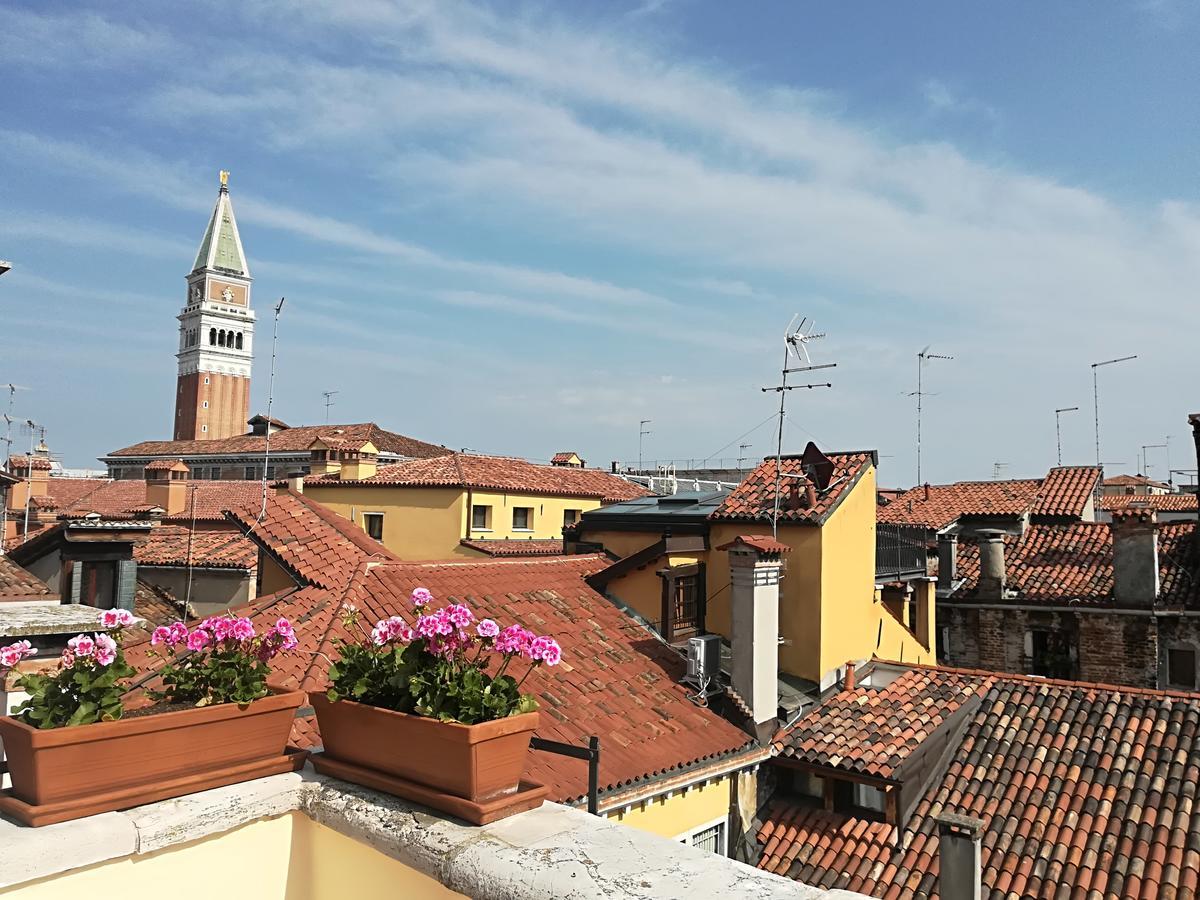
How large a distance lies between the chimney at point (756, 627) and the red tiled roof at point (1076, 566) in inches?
394

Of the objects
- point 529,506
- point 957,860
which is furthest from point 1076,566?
point 529,506

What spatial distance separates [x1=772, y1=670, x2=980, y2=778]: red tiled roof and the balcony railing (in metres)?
2.83

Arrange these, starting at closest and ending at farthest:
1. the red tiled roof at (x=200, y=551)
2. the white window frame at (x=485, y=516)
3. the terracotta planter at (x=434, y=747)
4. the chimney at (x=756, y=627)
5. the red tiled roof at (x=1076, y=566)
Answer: the terracotta planter at (x=434, y=747), the chimney at (x=756, y=627), the red tiled roof at (x=1076, y=566), the red tiled roof at (x=200, y=551), the white window frame at (x=485, y=516)

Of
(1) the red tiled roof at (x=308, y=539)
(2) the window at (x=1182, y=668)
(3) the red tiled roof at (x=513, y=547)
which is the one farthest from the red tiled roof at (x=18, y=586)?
(2) the window at (x=1182, y=668)

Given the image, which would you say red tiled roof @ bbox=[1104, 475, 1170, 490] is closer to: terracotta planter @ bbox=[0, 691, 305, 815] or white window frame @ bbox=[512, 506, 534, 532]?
white window frame @ bbox=[512, 506, 534, 532]

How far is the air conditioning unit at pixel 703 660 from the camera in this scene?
32.3ft

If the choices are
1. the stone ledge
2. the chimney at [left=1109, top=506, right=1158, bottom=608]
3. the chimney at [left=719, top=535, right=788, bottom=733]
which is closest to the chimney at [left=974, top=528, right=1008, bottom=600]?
the chimney at [left=1109, top=506, right=1158, bottom=608]

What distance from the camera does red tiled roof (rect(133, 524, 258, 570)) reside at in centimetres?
1677

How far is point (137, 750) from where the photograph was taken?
2236 mm

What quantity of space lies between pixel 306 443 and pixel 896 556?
3261 cm

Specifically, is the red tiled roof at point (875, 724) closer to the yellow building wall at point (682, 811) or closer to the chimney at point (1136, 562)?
the yellow building wall at point (682, 811)

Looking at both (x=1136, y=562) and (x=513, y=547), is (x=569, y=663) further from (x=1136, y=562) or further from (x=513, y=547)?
(x=513, y=547)

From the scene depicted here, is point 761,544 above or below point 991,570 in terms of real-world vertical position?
above

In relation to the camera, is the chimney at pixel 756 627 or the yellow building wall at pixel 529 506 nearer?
the chimney at pixel 756 627
